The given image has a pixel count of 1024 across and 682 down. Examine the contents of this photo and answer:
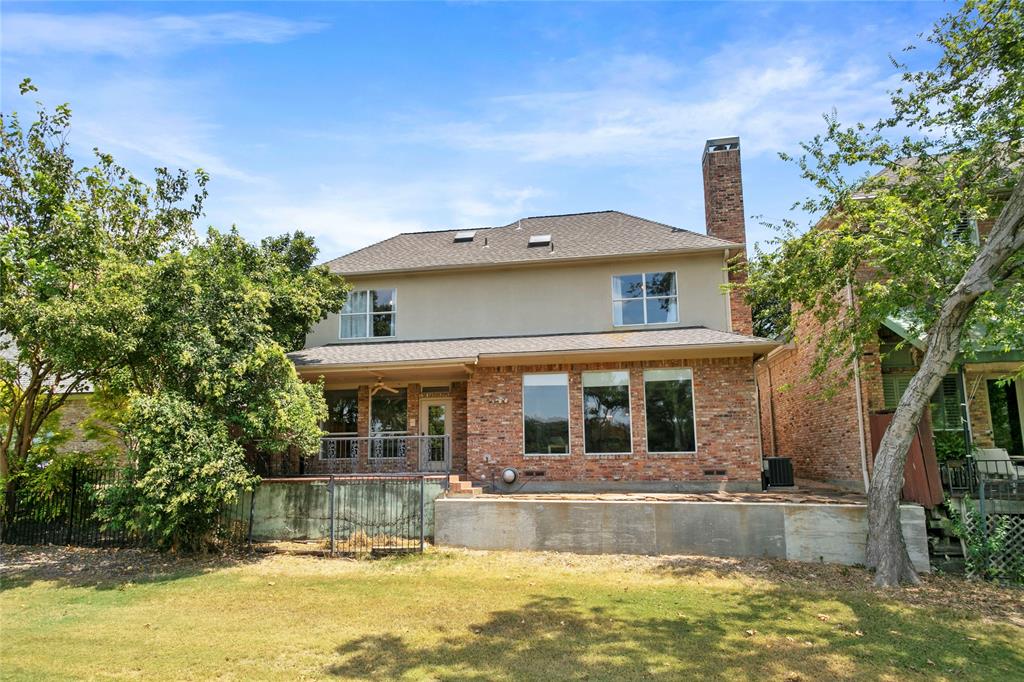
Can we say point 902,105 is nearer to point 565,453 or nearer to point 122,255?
point 565,453

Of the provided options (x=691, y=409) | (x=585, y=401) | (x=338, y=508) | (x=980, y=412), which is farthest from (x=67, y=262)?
(x=980, y=412)

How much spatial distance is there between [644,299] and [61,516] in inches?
554

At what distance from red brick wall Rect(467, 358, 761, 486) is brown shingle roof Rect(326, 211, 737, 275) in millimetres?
3369

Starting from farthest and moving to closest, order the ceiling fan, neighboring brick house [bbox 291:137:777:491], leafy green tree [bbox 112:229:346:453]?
the ceiling fan
neighboring brick house [bbox 291:137:777:491]
leafy green tree [bbox 112:229:346:453]

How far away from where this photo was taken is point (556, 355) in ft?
47.8

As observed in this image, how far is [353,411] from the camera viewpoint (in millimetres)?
16688

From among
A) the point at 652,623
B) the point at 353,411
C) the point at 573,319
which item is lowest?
the point at 652,623

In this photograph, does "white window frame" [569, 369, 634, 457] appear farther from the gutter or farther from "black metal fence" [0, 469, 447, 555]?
"black metal fence" [0, 469, 447, 555]

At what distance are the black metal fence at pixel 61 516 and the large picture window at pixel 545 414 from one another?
8.77m

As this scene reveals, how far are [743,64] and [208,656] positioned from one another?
12.0m

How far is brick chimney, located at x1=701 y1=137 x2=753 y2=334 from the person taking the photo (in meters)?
16.7

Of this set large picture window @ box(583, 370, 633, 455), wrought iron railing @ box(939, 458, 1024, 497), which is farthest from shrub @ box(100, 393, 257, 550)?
wrought iron railing @ box(939, 458, 1024, 497)

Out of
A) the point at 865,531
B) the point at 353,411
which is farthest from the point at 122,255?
the point at 865,531

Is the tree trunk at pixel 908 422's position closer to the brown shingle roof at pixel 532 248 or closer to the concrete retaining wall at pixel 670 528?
the concrete retaining wall at pixel 670 528
